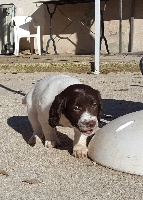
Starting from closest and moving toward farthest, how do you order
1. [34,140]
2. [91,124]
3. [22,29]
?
[91,124] < [34,140] < [22,29]

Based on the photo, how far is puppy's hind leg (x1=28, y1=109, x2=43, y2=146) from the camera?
4461mm

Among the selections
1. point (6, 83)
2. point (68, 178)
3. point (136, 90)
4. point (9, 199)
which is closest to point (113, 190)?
point (68, 178)

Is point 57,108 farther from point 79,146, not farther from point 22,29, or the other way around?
point 22,29

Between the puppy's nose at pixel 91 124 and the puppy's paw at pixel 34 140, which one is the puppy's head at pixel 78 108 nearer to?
the puppy's nose at pixel 91 124

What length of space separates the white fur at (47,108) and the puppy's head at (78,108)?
0.12m

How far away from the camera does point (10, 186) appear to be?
3.39 metres

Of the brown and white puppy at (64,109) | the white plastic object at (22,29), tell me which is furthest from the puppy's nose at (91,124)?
the white plastic object at (22,29)

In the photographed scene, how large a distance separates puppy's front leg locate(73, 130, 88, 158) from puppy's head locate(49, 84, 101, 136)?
24 cm

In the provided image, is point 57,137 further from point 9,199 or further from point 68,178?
point 9,199

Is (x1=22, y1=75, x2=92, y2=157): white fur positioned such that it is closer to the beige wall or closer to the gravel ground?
the gravel ground

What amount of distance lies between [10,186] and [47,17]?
31.5 ft

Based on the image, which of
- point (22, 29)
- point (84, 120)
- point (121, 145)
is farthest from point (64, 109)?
point (22, 29)

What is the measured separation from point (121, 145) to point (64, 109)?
1.66 feet

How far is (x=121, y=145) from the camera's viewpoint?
3.77 meters
